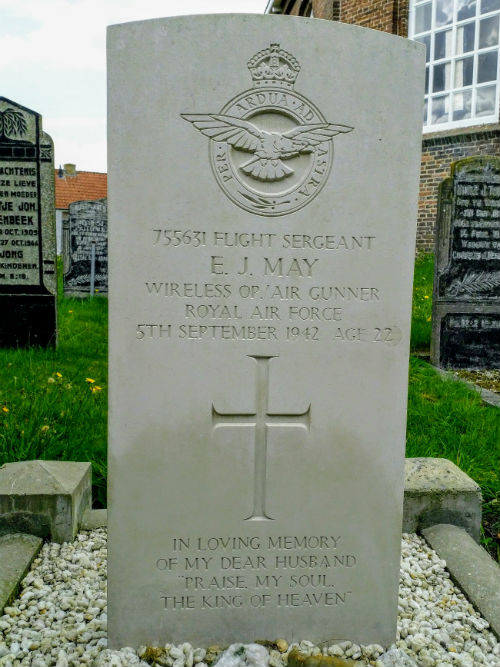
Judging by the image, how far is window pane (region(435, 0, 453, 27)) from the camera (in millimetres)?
13484

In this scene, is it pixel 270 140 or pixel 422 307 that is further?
pixel 422 307

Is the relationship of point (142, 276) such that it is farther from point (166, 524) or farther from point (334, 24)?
point (334, 24)

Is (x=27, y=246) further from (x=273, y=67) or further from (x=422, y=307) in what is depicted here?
(x=422, y=307)

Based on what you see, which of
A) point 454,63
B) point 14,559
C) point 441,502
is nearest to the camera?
point 14,559

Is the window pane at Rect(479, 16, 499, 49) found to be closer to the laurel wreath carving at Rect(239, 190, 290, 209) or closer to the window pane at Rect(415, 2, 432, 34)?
the window pane at Rect(415, 2, 432, 34)

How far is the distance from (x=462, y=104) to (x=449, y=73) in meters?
0.74

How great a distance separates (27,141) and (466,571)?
5824mm

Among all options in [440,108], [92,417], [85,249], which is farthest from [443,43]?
[92,417]

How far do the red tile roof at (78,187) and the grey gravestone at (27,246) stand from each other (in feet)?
90.2

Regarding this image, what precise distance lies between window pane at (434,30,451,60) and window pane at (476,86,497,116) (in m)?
1.20

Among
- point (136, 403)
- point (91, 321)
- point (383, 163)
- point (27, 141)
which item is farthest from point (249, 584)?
point (91, 321)

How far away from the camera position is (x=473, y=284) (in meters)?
7.04

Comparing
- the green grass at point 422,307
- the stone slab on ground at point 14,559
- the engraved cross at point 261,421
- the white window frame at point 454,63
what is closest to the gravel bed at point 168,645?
the stone slab on ground at point 14,559

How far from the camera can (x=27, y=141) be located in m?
6.55
